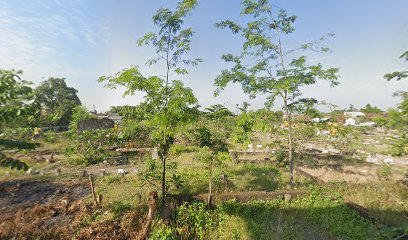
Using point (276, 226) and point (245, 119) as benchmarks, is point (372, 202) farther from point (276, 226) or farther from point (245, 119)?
point (245, 119)

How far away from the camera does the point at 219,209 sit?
16.0 ft

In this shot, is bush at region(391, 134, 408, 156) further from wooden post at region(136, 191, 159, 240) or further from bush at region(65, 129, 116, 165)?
bush at region(65, 129, 116, 165)

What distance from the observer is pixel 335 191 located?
594 centimetres

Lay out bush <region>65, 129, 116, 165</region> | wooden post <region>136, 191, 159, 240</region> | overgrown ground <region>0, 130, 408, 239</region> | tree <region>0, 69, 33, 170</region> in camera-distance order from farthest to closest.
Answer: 1. bush <region>65, 129, 116, 165</region>
2. overgrown ground <region>0, 130, 408, 239</region>
3. wooden post <region>136, 191, 159, 240</region>
4. tree <region>0, 69, 33, 170</region>

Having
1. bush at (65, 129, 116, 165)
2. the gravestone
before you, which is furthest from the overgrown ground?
the gravestone

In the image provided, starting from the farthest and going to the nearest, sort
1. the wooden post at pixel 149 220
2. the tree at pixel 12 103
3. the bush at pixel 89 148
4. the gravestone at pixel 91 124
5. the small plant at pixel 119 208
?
1. the gravestone at pixel 91 124
2. the bush at pixel 89 148
3. the small plant at pixel 119 208
4. the wooden post at pixel 149 220
5. the tree at pixel 12 103

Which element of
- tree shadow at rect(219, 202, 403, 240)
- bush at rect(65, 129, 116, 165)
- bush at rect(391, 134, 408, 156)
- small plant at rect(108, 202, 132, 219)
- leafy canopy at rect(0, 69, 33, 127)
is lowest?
tree shadow at rect(219, 202, 403, 240)

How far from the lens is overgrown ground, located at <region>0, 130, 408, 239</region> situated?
4.15m

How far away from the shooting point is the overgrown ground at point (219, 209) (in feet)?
13.6

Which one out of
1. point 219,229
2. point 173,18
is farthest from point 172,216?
point 173,18

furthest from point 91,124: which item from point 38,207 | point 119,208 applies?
point 119,208

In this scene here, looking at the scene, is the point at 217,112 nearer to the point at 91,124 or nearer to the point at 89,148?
the point at 89,148

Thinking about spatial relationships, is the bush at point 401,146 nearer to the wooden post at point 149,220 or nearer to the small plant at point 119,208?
the wooden post at point 149,220

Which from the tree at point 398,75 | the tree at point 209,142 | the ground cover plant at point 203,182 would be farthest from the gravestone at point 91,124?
the tree at point 398,75
